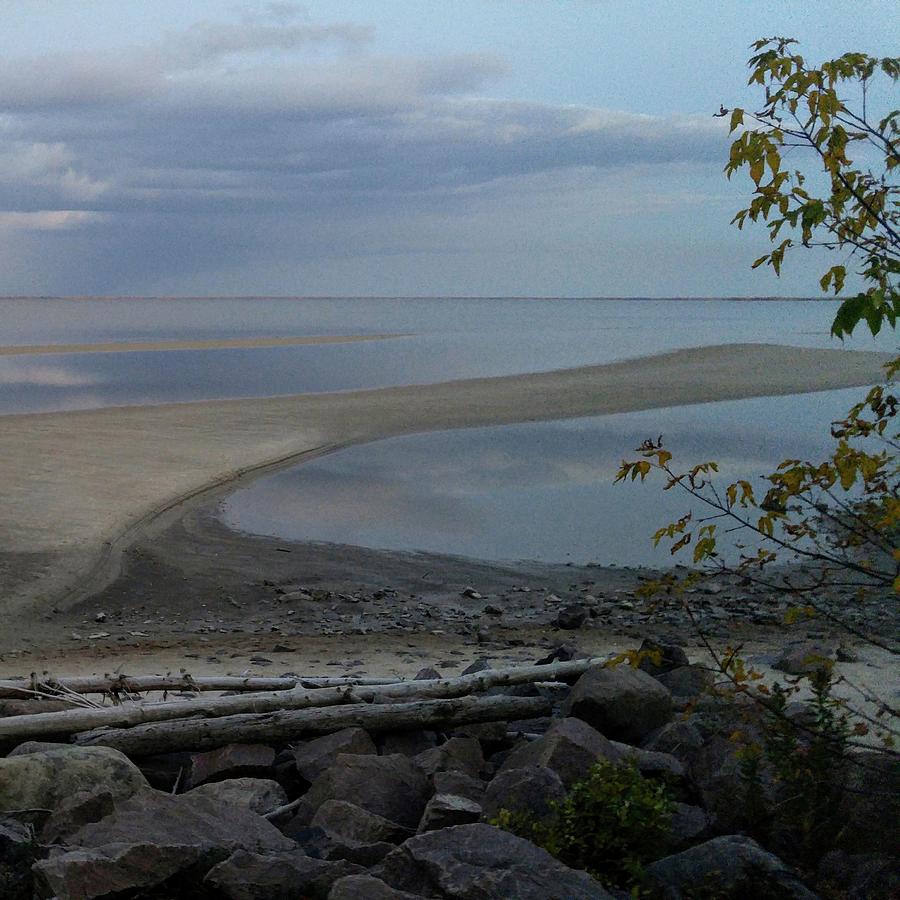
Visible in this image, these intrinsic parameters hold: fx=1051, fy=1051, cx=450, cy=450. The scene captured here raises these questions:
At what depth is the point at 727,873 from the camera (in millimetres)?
4484

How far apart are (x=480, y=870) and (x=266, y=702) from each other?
2785 mm

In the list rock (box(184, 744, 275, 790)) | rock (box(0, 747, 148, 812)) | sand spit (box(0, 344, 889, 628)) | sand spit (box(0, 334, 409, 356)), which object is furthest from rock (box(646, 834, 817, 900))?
sand spit (box(0, 334, 409, 356))

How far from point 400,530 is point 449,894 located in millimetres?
12088

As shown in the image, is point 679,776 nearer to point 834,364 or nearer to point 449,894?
point 449,894

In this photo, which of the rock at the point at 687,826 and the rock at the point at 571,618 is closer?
the rock at the point at 687,826

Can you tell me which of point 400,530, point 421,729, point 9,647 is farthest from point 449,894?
point 400,530

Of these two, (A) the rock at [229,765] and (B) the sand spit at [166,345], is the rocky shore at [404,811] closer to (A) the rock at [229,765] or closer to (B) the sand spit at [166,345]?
(A) the rock at [229,765]

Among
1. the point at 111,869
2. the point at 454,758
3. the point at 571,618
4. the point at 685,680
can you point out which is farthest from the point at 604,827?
the point at 571,618

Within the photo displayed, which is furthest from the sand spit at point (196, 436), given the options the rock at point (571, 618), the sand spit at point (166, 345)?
the sand spit at point (166, 345)

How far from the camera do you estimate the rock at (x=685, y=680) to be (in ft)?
23.9

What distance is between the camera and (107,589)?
12727mm

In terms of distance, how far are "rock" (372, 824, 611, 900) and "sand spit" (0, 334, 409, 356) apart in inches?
2241

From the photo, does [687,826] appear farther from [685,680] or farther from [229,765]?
[229,765]

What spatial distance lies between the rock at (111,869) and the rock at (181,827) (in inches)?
2.2
